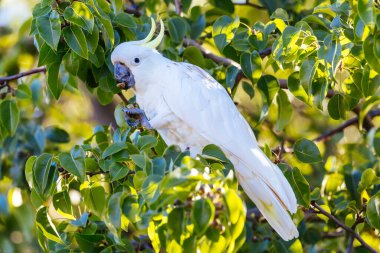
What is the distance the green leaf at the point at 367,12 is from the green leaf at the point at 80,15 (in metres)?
0.86

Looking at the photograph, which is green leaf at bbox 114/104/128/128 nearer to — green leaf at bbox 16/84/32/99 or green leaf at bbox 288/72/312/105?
green leaf at bbox 16/84/32/99

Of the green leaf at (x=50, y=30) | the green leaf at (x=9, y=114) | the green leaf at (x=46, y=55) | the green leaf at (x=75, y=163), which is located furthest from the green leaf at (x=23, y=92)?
the green leaf at (x=75, y=163)

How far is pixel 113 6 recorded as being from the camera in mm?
2781

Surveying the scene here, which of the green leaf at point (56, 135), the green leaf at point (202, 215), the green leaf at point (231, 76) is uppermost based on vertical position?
the green leaf at point (202, 215)

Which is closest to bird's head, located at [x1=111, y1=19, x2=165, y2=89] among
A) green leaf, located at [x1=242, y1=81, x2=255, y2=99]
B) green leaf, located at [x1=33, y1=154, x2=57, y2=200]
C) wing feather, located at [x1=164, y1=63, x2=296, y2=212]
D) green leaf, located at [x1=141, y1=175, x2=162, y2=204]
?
wing feather, located at [x1=164, y1=63, x2=296, y2=212]

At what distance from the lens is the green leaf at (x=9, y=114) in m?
2.96

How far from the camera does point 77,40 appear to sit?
8.35ft

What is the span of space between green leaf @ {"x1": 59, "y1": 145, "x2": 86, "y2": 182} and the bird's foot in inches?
12.0

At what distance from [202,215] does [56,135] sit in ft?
6.20

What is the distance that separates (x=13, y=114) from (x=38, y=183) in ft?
2.14

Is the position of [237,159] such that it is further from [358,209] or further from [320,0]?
[320,0]

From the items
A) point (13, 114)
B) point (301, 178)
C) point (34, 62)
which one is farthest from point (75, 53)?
point (34, 62)

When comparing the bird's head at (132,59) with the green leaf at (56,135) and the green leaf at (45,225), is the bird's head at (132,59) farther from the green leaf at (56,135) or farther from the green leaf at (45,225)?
the green leaf at (56,135)

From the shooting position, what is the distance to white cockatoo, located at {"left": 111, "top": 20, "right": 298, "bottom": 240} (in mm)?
2544
